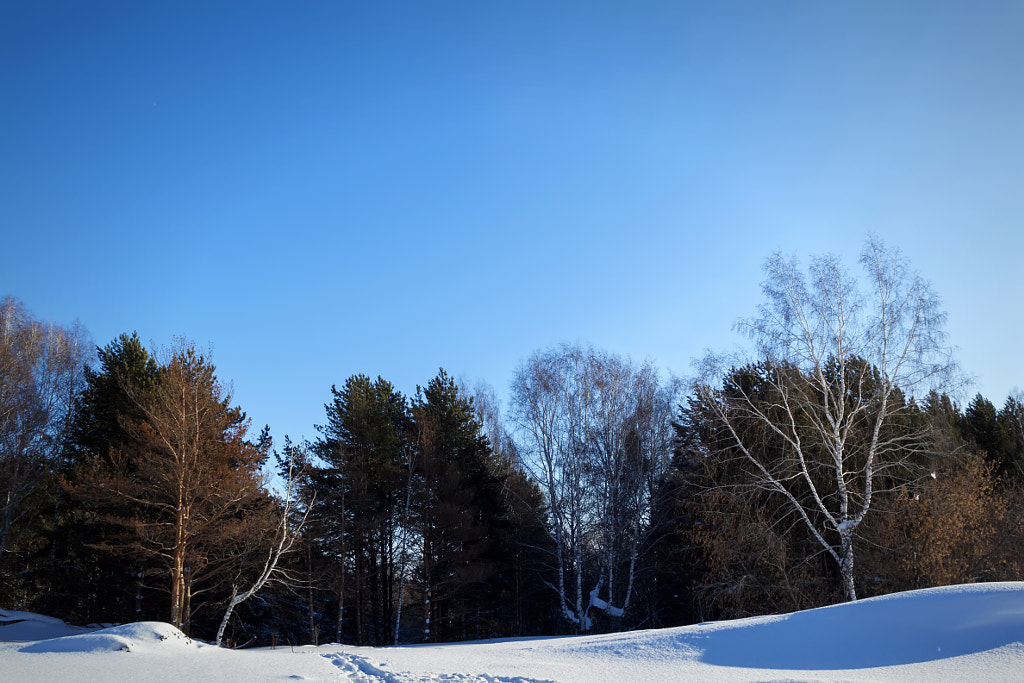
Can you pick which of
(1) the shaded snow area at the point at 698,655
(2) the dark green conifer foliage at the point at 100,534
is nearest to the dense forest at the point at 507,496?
(2) the dark green conifer foliage at the point at 100,534

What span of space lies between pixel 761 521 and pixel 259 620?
18.2 meters

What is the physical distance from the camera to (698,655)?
9.16 meters

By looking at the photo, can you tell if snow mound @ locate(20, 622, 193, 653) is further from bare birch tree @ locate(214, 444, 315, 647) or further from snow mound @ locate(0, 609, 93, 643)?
snow mound @ locate(0, 609, 93, 643)

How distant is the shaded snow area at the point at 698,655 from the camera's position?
25.8 feet

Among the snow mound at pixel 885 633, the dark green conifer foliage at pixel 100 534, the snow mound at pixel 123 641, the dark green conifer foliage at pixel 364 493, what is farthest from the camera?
the dark green conifer foliage at pixel 364 493

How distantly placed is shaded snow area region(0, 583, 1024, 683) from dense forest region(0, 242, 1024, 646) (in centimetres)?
664

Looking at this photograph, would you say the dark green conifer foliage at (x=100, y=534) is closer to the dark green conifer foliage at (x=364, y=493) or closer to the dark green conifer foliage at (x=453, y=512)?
the dark green conifer foliage at (x=364, y=493)

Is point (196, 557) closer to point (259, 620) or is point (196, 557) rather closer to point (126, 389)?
point (126, 389)

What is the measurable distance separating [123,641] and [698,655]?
9.00m

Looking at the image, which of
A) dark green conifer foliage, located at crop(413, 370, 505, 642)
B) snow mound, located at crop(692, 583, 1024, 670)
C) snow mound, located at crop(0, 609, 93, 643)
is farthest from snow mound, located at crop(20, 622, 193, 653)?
dark green conifer foliage, located at crop(413, 370, 505, 642)

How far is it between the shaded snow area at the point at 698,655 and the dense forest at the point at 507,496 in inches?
261

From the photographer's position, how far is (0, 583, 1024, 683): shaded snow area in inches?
310

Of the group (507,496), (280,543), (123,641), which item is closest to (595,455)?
(507,496)

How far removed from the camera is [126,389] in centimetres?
1938
